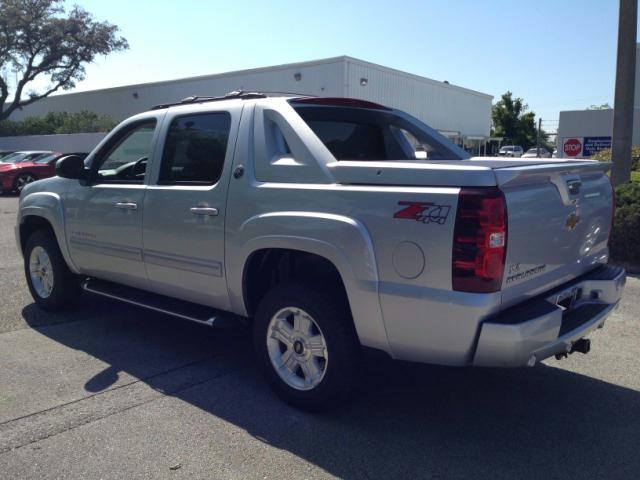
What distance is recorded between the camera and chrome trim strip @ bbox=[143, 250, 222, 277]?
13.9ft

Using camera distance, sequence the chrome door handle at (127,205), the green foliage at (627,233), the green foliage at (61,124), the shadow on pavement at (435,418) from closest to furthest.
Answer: the shadow on pavement at (435,418)
the chrome door handle at (127,205)
the green foliage at (627,233)
the green foliage at (61,124)

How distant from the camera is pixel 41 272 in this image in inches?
242

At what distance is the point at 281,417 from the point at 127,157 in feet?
9.59

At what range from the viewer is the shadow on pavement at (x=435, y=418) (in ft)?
10.8

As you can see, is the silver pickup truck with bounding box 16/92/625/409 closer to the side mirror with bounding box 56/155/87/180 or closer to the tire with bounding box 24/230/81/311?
the side mirror with bounding box 56/155/87/180

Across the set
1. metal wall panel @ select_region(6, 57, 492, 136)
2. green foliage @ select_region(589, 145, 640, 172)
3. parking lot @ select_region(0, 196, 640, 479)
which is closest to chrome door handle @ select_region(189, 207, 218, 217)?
parking lot @ select_region(0, 196, 640, 479)

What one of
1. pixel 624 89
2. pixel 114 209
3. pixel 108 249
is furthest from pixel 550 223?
pixel 624 89

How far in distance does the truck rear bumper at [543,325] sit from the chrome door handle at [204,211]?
198 centimetres

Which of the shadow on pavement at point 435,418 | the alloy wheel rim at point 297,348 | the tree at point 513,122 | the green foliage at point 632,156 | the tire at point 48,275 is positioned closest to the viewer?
the shadow on pavement at point 435,418

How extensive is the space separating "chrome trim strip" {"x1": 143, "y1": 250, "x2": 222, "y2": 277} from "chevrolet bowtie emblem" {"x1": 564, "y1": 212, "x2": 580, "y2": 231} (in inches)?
87.9

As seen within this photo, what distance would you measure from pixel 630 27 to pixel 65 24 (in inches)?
1574

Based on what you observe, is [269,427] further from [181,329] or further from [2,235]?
[2,235]

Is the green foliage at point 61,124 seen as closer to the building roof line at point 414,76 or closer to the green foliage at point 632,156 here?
A: the building roof line at point 414,76

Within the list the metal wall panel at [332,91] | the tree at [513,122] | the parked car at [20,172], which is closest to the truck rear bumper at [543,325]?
the parked car at [20,172]
